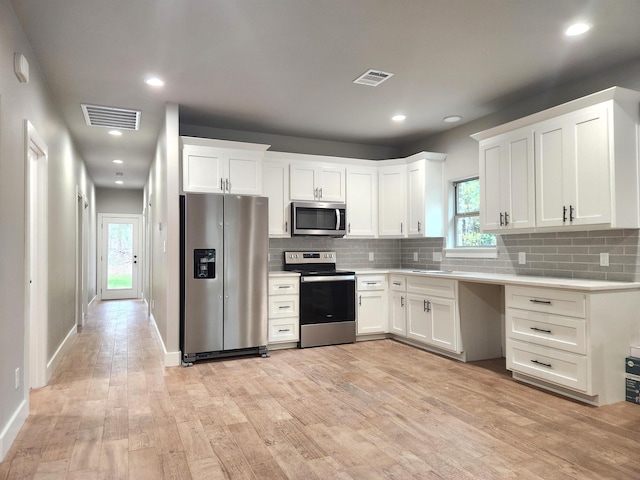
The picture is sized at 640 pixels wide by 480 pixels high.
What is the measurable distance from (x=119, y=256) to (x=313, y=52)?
877cm

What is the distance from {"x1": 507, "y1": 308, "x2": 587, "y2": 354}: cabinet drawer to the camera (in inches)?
122

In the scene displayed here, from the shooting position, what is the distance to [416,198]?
5.34 meters

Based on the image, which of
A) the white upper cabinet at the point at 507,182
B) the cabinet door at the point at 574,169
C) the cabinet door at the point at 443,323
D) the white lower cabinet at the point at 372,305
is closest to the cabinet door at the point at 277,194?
the white lower cabinet at the point at 372,305

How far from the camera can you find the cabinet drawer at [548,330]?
3.09 metres

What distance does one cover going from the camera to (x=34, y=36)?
9.64 ft

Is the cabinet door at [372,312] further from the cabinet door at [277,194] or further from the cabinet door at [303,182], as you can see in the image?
the cabinet door at [303,182]

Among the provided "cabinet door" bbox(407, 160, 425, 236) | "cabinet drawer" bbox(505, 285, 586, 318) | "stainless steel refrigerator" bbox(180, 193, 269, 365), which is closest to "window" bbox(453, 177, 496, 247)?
"cabinet door" bbox(407, 160, 425, 236)

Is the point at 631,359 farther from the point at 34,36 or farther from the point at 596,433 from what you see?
the point at 34,36

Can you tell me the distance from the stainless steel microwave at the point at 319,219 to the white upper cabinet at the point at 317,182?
0.13 metres

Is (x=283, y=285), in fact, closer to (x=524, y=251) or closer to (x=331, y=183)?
(x=331, y=183)

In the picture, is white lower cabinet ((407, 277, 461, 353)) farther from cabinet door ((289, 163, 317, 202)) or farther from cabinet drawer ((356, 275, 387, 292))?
cabinet door ((289, 163, 317, 202))

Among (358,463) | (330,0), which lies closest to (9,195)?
(330,0)

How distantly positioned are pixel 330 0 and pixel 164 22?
1.10 m

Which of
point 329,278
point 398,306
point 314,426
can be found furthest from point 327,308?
point 314,426
